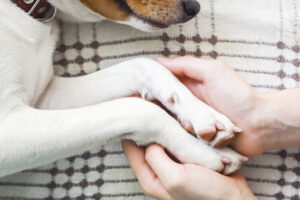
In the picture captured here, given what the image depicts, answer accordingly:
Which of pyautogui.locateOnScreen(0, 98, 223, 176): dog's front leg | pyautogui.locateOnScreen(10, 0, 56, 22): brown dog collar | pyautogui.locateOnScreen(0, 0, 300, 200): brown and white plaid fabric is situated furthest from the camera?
pyautogui.locateOnScreen(0, 0, 300, 200): brown and white plaid fabric

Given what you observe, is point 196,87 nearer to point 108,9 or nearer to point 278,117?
point 278,117

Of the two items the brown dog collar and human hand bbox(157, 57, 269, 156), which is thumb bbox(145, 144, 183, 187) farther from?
the brown dog collar

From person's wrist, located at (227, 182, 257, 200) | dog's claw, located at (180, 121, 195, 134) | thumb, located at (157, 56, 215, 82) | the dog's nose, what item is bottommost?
person's wrist, located at (227, 182, 257, 200)

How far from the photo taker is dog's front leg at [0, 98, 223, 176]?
1.03 m

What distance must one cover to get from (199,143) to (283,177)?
0.40 m

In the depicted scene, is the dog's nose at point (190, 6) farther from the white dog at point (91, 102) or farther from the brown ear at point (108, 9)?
the brown ear at point (108, 9)

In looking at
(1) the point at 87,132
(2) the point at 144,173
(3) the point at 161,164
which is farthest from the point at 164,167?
(1) the point at 87,132

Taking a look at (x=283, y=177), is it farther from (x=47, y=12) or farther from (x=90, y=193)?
(x=47, y=12)

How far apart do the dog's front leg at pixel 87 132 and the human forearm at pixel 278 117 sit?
0.60 ft

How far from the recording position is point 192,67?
1.17m

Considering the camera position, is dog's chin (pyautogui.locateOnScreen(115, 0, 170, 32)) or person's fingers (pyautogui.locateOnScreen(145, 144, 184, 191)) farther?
dog's chin (pyautogui.locateOnScreen(115, 0, 170, 32))

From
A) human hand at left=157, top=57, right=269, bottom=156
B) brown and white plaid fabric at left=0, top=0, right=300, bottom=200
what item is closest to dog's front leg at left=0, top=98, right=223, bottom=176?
human hand at left=157, top=57, right=269, bottom=156

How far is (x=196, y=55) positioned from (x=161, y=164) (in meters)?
0.46

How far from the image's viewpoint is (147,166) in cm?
116
